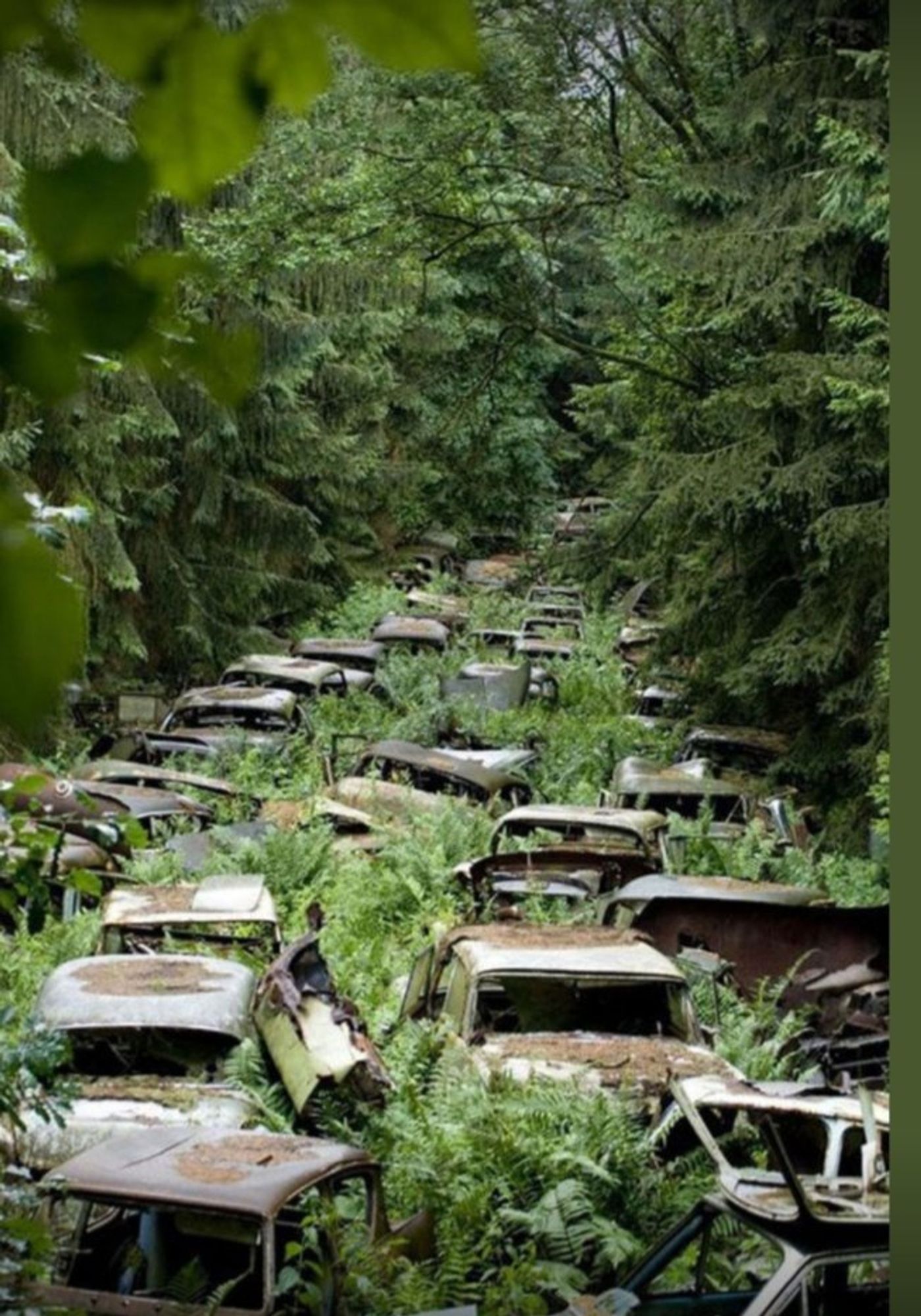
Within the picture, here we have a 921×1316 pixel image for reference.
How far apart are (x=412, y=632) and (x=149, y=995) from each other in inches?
788

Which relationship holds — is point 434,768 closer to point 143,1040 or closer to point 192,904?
point 192,904

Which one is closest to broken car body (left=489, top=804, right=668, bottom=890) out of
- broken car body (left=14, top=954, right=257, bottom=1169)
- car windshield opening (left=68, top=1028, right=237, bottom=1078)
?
broken car body (left=14, top=954, right=257, bottom=1169)

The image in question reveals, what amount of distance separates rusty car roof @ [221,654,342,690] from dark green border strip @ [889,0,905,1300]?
20.5m

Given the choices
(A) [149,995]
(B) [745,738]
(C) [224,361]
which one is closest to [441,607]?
(B) [745,738]

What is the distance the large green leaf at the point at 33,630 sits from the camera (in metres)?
0.74

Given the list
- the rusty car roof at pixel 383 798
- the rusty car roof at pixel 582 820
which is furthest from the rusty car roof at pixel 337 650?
the rusty car roof at pixel 582 820

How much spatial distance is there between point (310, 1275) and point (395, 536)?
36.6 metres

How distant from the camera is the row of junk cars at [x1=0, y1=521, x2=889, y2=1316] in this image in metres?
5.75

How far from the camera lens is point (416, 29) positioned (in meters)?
0.83

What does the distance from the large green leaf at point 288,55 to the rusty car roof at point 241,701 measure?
1916 centimetres

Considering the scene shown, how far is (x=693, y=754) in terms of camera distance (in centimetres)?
2030

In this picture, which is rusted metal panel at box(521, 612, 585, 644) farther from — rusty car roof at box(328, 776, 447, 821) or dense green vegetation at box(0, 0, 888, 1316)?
rusty car roof at box(328, 776, 447, 821)

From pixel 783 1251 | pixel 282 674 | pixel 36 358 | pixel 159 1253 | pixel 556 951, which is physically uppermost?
pixel 282 674

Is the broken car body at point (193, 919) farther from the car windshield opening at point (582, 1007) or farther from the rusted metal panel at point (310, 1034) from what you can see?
the car windshield opening at point (582, 1007)
